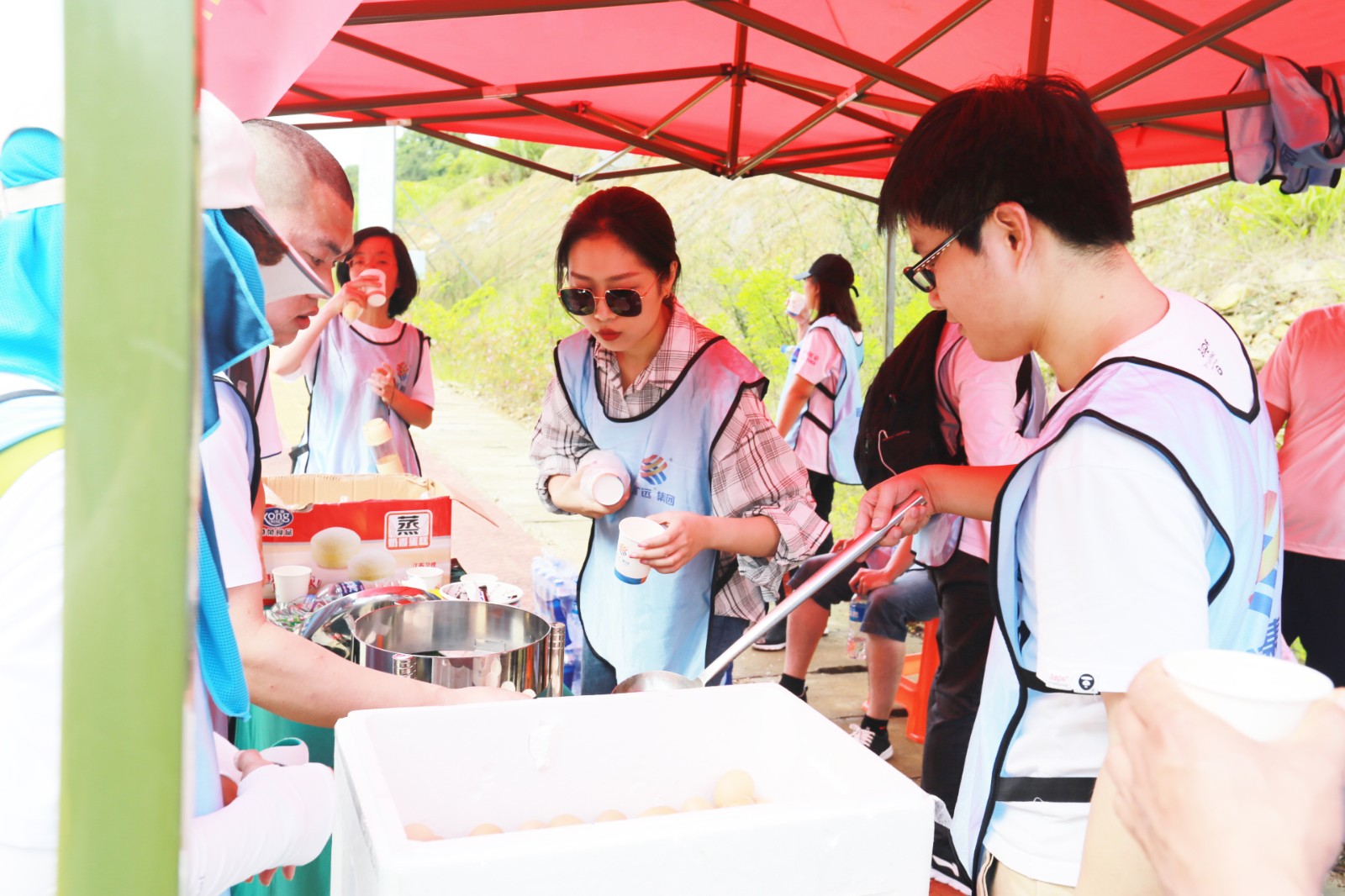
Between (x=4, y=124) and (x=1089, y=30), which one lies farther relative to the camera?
(x=1089, y=30)

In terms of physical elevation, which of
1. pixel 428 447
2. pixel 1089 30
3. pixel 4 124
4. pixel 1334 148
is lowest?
pixel 428 447

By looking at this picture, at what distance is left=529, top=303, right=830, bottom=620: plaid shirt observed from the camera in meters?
2.49

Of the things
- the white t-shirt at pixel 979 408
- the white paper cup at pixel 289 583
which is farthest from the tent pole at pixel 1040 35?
the white paper cup at pixel 289 583

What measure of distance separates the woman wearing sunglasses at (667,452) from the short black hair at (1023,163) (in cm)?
107

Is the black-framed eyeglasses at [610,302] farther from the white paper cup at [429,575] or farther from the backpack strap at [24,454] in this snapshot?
the backpack strap at [24,454]

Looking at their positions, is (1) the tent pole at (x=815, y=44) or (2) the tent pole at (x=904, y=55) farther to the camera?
(2) the tent pole at (x=904, y=55)

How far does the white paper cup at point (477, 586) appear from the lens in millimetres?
2465

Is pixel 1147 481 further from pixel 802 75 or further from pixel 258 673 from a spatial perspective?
pixel 802 75

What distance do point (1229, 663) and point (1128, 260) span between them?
88 centimetres

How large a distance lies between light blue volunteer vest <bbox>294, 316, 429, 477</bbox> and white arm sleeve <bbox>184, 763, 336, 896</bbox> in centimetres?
287

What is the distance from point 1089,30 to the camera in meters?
3.39

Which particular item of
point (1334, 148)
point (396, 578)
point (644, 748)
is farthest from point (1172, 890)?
point (1334, 148)

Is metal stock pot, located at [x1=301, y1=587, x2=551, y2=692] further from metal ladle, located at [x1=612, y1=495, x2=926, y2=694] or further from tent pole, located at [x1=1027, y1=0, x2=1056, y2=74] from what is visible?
tent pole, located at [x1=1027, y1=0, x2=1056, y2=74]

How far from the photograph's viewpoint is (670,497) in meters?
2.56
